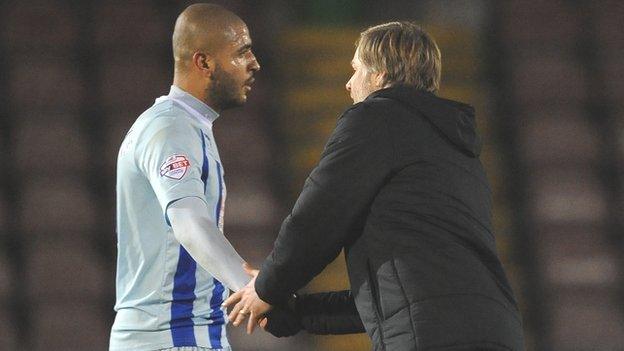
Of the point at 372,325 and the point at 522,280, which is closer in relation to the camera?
the point at 372,325

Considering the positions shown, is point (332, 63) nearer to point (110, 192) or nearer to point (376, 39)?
point (110, 192)

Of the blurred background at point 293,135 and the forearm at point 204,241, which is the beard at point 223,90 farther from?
the blurred background at point 293,135

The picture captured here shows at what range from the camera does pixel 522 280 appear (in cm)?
490

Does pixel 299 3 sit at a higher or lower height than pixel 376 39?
higher

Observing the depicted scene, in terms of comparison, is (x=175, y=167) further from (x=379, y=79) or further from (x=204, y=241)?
(x=379, y=79)

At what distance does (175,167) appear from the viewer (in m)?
2.21

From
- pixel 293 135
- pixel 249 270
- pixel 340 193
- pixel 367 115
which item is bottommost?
pixel 249 270

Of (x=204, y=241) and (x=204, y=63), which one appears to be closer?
(x=204, y=241)

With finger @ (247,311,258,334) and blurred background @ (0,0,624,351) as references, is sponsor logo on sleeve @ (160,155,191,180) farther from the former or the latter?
blurred background @ (0,0,624,351)

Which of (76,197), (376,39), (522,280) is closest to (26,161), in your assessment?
(76,197)

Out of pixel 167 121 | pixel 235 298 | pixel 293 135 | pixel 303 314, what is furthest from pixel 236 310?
pixel 293 135

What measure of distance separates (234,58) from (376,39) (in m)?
0.53

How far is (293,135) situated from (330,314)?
3.16 m

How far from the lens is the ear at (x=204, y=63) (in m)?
A: 2.50
